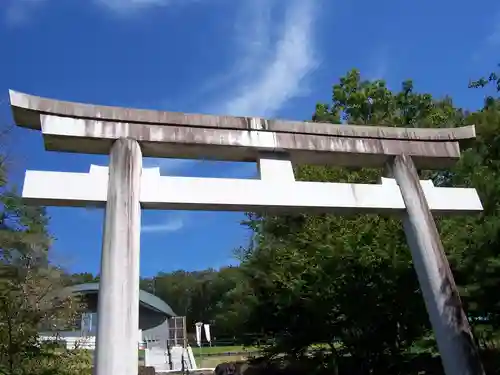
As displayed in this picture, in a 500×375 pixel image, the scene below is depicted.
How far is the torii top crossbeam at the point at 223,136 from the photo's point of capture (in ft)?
16.1

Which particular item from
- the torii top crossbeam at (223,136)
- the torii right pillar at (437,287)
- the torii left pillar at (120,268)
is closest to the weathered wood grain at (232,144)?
the torii top crossbeam at (223,136)

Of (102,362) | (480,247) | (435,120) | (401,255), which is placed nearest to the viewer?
(102,362)

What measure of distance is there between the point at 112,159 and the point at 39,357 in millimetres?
4668

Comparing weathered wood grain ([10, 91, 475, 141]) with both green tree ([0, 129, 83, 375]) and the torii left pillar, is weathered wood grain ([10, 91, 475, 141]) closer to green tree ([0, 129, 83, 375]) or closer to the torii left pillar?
the torii left pillar

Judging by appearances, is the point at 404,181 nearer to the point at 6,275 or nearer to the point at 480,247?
the point at 480,247

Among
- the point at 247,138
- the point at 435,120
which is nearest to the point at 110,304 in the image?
the point at 247,138

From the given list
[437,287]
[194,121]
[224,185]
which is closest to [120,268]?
[224,185]

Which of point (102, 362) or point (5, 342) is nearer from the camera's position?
point (102, 362)

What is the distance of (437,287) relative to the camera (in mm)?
5129

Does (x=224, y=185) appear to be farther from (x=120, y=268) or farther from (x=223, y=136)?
(x=120, y=268)

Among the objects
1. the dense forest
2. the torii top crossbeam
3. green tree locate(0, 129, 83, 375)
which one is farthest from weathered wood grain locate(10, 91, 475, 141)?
green tree locate(0, 129, 83, 375)

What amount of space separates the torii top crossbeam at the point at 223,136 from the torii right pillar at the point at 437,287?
1.90 ft

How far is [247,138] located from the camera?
217 inches

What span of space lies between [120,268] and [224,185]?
150cm
